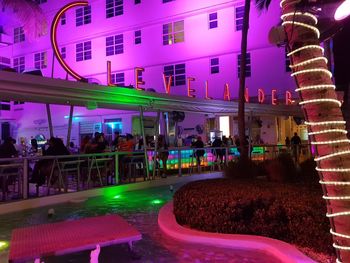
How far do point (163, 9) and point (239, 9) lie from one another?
19.3ft

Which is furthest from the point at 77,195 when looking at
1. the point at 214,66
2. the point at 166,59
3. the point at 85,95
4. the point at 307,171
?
the point at 166,59

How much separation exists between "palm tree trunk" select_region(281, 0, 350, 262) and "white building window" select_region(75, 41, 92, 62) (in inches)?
1221

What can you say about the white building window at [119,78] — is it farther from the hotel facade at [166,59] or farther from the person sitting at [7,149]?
the person sitting at [7,149]

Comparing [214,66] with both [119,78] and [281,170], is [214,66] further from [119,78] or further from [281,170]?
[281,170]

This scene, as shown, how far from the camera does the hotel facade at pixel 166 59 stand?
25688 millimetres

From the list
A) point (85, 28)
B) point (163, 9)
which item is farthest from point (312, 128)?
point (85, 28)

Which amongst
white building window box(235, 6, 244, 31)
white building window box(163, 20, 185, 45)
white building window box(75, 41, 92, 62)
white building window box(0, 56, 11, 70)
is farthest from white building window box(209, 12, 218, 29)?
white building window box(0, 56, 11, 70)

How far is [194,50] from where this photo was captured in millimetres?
28000

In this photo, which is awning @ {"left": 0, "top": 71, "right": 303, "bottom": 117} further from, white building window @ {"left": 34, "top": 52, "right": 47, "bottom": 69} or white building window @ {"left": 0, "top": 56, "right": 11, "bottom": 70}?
white building window @ {"left": 0, "top": 56, "right": 11, "bottom": 70}

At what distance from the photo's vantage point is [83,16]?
33406mm

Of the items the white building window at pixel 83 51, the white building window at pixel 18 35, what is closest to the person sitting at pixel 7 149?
the white building window at pixel 83 51

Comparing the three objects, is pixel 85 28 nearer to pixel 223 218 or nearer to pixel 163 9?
pixel 163 9

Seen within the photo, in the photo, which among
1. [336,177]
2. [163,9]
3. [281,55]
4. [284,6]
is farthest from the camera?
[163,9]

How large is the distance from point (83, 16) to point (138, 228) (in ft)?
96.0
